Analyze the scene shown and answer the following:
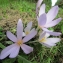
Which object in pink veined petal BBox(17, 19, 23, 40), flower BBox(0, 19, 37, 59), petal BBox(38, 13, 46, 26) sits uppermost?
petal BBox(38, 13, 46, 26)

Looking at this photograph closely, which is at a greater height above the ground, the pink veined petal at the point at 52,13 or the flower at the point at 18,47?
the pink veined petal at the point at 52,13

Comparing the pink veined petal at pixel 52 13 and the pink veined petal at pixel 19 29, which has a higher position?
the pink veined petal at pixel 52 13

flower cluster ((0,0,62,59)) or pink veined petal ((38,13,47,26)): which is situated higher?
pink veined petal ((38,13,47,26))

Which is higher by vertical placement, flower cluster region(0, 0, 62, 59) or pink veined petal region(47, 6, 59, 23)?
pink veined petal region(47, 6, 59, 23)

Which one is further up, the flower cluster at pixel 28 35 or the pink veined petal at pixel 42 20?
the pink veined petal at pixel 42 20

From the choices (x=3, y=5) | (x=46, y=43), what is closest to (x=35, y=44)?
(x=46, y=43)

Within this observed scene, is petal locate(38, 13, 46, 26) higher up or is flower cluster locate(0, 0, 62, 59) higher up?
petal locate(38, 13, 46, 26)

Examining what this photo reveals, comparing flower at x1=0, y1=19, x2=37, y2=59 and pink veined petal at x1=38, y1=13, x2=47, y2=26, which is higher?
pink veined petal at x1=38, y1=13, x2=47, y2=26

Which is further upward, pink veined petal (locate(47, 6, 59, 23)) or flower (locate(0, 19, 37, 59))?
pink veined petal (locate(47, 6, 59, 23))

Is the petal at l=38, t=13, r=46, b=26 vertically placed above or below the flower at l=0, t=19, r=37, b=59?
above

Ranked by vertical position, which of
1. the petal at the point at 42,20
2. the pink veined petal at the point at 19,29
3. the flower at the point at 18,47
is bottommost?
the flower at the point at 18,47

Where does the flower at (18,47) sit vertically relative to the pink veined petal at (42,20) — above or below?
below

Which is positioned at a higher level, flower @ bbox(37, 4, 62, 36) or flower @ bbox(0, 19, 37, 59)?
flower @ bbox(37, 4, 62, 36)

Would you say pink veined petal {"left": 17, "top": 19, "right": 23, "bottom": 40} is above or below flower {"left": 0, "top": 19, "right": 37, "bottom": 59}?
above
